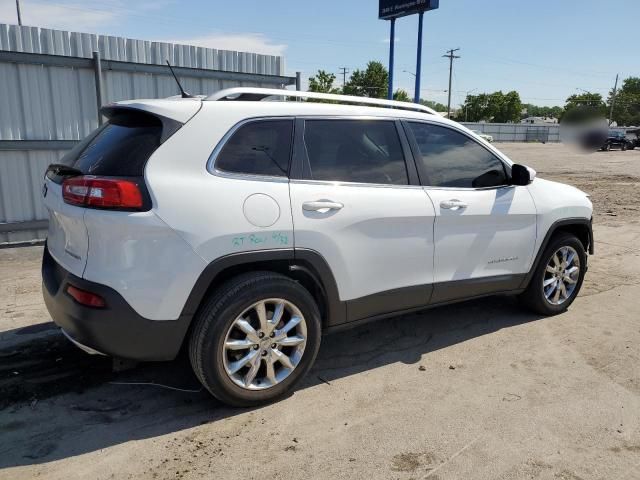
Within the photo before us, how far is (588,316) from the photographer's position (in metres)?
4.93

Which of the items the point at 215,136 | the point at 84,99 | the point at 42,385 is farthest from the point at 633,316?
the point at 84,99

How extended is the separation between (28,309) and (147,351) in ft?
8.59

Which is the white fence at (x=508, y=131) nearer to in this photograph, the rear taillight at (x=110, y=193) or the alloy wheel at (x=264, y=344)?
the alloy wheel at (x=264, y=344)

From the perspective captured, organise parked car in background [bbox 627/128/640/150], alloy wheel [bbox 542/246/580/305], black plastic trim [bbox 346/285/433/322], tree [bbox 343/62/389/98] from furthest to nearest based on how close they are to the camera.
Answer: tree [bbox 343/62/389/98] < parked car in background [bbox 627/128/640/150] < alloy wheel [bbox 542/246/580/305] < black plastic trim [bbox 346/285/433/322]

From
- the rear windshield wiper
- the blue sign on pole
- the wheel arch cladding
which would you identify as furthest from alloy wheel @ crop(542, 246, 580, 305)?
the blue sign on pole

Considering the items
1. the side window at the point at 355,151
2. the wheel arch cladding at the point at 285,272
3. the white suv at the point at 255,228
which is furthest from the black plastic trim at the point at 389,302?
the side window at the point at 355,151

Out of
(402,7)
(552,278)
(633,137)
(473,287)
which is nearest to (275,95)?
(473,287)

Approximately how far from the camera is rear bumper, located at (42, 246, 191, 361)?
9.08ft

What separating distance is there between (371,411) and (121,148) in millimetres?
2143

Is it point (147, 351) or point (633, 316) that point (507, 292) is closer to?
point (633, 316)

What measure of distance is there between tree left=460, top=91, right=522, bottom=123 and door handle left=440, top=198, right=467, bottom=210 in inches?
3183

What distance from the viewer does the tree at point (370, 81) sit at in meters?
77.4

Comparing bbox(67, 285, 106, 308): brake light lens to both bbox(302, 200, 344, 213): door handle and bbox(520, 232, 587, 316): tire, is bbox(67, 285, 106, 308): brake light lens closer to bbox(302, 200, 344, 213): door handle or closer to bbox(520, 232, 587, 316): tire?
bbox(302, 200, 344, 213): door handle

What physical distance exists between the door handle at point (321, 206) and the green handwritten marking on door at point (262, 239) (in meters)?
0.23
